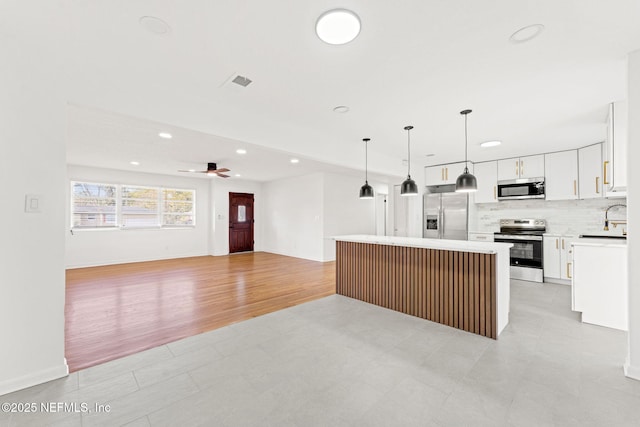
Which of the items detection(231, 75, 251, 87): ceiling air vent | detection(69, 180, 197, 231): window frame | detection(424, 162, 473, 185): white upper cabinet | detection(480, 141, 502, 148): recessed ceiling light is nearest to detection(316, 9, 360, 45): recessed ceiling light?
detection(231, 75, 251, 87): ceiling air vent

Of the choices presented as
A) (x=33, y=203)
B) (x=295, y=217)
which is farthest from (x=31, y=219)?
(x=295, y=217)

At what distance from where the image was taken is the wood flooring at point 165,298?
267 centimetres

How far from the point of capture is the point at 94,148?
468cm

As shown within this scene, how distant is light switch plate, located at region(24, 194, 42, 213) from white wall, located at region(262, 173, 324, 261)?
544 cm

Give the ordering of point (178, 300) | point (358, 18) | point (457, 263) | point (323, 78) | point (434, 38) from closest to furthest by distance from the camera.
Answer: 1. point (358, 18)
2. point (434, 38)
3. point (323, 78)
4. point (457, 263)
5. point (178, 300)

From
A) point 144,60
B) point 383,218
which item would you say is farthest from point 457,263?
point 383,218

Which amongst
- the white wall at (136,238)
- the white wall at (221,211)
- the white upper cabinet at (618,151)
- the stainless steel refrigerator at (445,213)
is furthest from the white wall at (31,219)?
the stainless steel refrigerator at (445,213)

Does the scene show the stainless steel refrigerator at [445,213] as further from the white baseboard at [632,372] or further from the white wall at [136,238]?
the white wall at [136,238]

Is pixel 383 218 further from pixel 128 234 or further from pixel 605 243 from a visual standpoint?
pixel 128 234

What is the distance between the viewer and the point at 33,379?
76.2 inches

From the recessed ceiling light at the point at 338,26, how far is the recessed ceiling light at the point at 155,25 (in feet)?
3.54

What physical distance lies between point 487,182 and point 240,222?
7.12 m

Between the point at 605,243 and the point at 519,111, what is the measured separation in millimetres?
1805

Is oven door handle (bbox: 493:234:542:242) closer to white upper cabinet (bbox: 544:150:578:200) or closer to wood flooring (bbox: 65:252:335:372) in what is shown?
white upper cabinet (bbox: 544:150:578:200)
